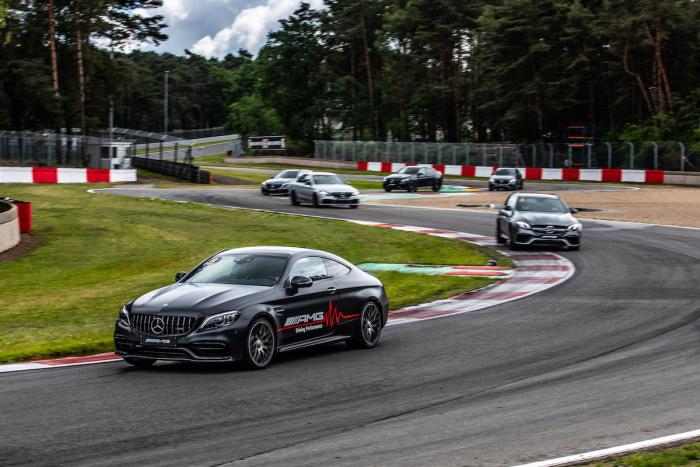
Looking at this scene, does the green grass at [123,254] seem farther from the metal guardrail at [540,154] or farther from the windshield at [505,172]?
the metal guardrail at [540,154]

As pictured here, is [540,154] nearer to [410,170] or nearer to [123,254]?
[410,170]

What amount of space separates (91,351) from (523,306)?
7405mm

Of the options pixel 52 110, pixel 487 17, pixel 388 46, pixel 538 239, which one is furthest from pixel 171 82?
pixel 538 239

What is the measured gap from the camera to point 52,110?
69438 millimetres

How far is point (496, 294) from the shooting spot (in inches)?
748

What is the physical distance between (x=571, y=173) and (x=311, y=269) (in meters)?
59.2

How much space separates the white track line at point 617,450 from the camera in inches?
275

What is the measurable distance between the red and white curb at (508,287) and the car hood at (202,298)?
4.47 metres

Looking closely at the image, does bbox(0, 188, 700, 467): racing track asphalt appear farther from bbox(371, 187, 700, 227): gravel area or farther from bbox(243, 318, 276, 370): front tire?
bbox(371, 187, 700, 227): gravel area

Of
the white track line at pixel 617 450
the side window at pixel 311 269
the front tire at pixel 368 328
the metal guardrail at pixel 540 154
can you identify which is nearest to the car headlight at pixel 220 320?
the side window at pixel 311 269

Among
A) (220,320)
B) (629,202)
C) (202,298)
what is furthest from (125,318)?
(629,202)

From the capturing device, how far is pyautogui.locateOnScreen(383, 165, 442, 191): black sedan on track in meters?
54.9

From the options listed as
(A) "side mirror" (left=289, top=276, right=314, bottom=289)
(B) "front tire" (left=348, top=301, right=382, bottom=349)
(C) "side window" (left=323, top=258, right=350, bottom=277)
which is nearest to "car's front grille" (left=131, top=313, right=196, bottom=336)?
(A) "side mirror" (left=289, top=276, right=314, bottom=289)

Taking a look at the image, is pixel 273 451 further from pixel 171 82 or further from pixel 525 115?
pixel 171 82
